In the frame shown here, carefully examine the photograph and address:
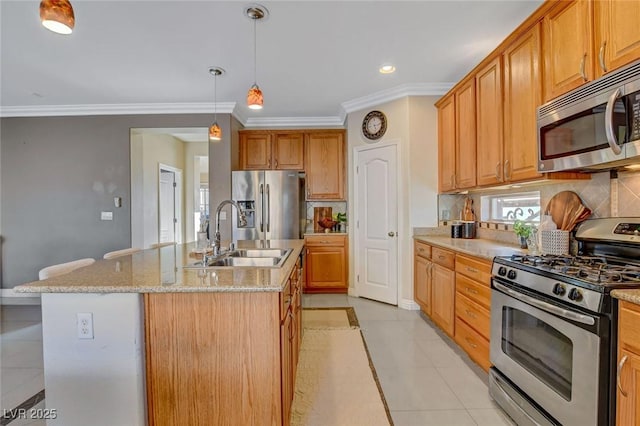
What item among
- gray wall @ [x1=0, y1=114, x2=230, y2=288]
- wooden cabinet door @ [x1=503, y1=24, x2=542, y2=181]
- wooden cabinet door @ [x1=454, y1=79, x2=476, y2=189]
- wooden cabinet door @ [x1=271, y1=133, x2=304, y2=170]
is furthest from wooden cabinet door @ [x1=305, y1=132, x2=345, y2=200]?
wooden cabinet door @ [x1=503, y1=24, x2=542, y2=181]

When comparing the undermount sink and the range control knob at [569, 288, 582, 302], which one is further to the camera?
the undermount sink

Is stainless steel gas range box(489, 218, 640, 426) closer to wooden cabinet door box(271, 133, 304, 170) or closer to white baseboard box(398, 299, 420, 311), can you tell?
white baseboard box(398, 299, 420, 311)

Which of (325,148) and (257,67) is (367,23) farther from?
(325,148)

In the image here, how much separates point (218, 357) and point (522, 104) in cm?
247

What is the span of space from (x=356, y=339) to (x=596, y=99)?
7.82ft

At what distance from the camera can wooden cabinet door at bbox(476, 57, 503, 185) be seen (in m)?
2.44

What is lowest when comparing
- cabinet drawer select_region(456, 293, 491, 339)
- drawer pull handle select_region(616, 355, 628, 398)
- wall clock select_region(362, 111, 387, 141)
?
cabinet drawer select_region(456, 293, 491, 339)

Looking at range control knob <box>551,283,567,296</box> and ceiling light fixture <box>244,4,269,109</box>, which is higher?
ceiling light fixture <box>244,4,269,109</box>

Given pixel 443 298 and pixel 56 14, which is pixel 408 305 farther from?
pixel 56 14

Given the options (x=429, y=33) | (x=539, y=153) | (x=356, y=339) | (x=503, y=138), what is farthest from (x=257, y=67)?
(x=356, y=339)

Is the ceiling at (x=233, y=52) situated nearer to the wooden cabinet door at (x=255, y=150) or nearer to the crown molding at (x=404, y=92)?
the crown molding at (x=404, y=92)

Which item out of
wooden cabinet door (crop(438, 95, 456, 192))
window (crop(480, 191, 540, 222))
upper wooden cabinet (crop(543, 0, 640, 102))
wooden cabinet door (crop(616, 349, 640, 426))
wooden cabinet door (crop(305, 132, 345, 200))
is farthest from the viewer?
wooden cabinet door (crop(305, 132, 345, 200))

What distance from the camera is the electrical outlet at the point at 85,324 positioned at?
1.36 metres

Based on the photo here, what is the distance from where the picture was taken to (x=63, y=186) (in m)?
4.21
